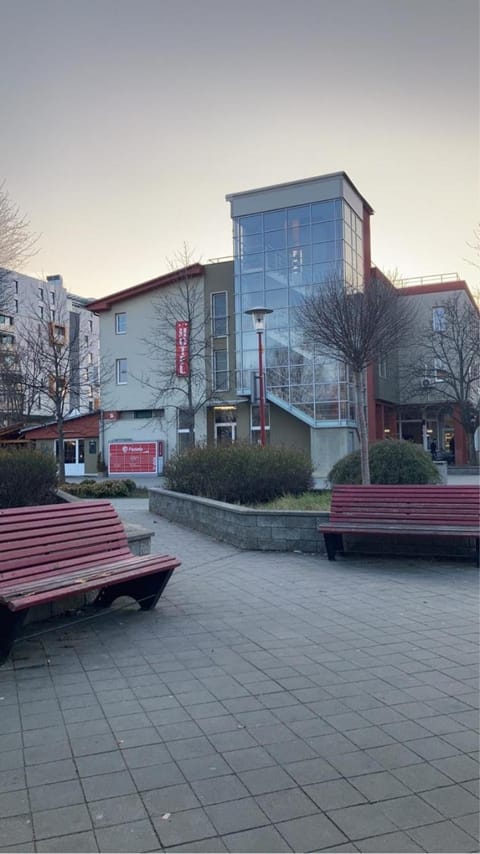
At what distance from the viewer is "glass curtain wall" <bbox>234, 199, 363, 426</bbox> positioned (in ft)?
113

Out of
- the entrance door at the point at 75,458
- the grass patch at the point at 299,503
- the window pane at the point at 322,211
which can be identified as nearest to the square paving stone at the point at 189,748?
the grass patch at the point at 299,503

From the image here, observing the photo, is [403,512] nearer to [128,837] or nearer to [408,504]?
[408,504]

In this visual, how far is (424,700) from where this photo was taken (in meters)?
4.24

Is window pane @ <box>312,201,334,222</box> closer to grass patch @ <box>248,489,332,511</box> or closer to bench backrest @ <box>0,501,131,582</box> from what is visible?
grass patch @ <box>248,489,332,511</box>

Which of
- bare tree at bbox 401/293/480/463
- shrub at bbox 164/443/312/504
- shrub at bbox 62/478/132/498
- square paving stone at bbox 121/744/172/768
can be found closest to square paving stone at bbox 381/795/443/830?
square paving stone at bbox 121/744/172/768

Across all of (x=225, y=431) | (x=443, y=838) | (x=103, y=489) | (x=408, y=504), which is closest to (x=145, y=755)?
(x=443, y=838)

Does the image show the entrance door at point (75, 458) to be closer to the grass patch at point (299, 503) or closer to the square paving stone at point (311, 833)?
the grass patch at point (299, 503)

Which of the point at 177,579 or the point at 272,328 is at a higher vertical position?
the point at 272,328

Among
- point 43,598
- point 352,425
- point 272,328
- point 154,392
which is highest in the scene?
point 272,328

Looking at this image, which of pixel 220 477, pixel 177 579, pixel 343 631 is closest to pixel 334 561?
pixel 177 579

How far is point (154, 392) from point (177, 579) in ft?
107

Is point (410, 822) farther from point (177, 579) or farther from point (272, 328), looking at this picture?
point (272, 328)

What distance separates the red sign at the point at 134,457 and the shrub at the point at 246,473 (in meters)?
21.9

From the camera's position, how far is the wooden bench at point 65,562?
494 centimetres
